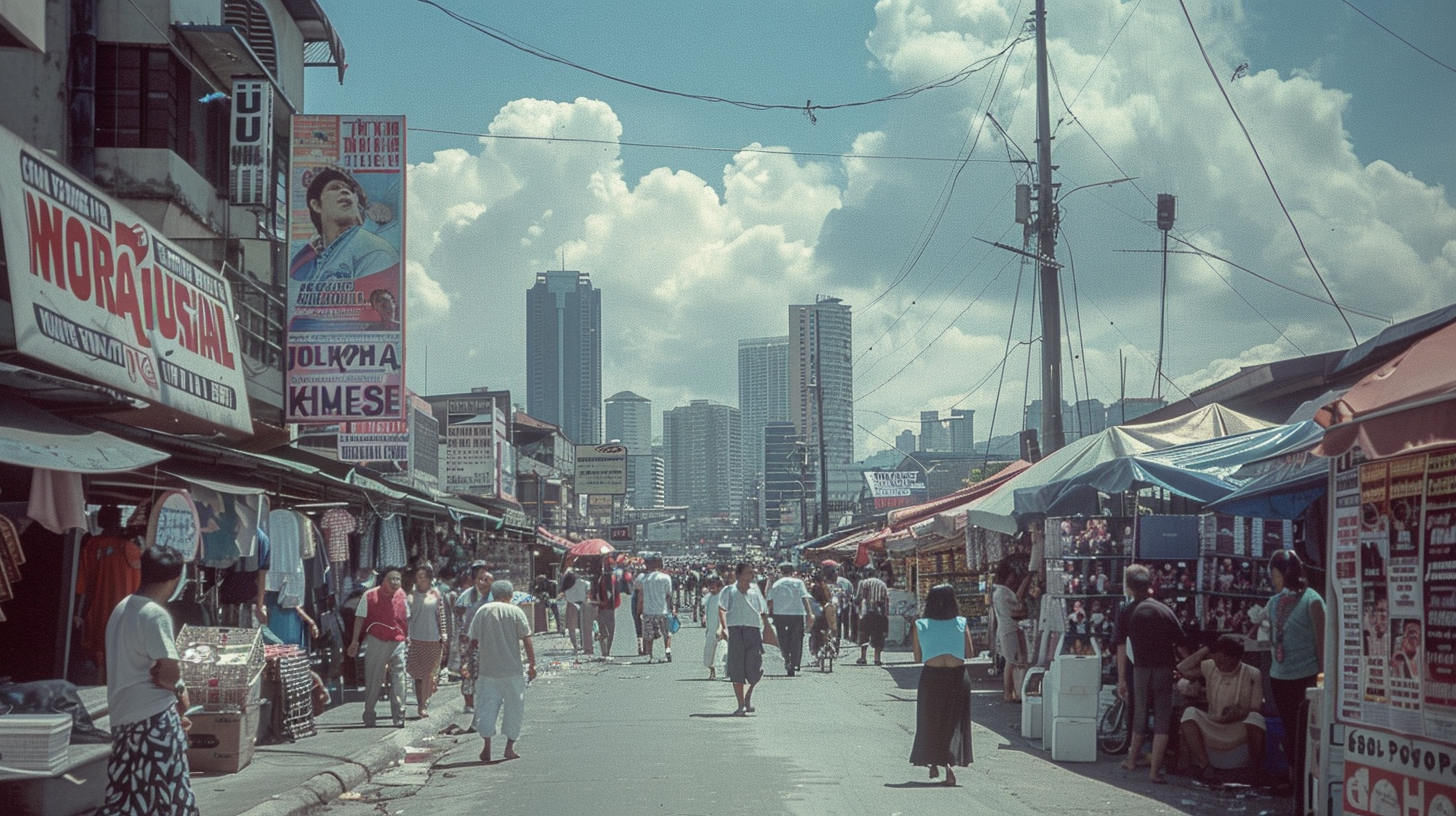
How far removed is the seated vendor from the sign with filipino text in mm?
14087

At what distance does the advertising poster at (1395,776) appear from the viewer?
251 inches

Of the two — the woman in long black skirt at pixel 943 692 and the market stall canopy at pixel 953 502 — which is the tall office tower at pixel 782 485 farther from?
the woman in long black skirt at pixel 943 692

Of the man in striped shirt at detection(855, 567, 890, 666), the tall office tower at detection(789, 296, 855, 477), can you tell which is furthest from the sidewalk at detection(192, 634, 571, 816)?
the tall office tower at detection(789, 296, 855, 477)

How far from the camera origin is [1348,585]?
7.45 metres

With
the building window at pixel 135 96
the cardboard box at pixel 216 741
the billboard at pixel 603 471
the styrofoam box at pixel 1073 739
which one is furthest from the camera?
the billboard at pixel 603 471

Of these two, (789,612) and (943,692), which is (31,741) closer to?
(943,692)

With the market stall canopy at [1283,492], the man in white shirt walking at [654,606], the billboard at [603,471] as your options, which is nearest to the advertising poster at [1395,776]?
the market stall canopy at [1283,492]

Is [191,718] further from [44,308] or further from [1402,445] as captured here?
[1402,445]

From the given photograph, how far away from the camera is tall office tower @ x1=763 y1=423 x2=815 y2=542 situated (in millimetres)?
130625

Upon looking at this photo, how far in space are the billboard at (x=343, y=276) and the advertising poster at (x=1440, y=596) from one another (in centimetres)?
1276

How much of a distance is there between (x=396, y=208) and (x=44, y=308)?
7.29m

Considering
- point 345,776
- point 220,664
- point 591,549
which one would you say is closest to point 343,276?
point 220,664

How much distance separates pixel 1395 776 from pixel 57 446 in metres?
8.38

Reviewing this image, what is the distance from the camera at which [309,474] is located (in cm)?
1442
